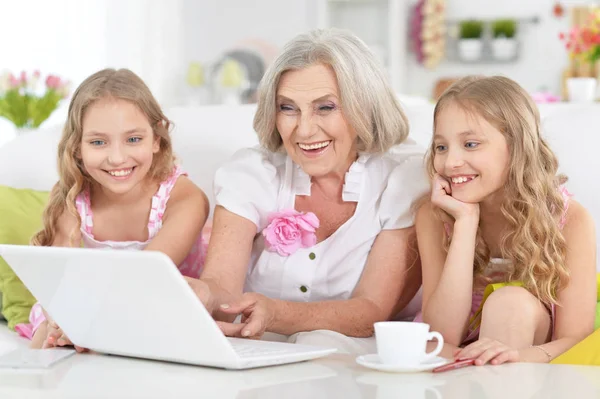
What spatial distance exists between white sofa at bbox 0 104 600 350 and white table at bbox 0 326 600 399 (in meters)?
0.90

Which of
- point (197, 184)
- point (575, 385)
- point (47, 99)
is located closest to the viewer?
point (575, 385)

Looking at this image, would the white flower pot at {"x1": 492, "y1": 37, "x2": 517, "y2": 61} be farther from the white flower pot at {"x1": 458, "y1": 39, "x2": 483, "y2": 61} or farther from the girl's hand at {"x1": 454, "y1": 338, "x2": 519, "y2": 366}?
the girl's hand at {"x1": 454, "y1": 338, "x2": 519, "y2": 366}

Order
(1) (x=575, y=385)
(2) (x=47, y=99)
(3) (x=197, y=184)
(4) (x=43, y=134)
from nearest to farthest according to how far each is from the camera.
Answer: (1) (x=575, y=385) < (3) (x=197, y=184) < (4) (x=43, y=134) < (2) (x=47, y=99)

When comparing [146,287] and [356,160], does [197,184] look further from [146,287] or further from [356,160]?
[146,287]

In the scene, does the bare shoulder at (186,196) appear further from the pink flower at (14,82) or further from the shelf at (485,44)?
the shelf at (485,44)

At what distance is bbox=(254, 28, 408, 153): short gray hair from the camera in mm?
1952

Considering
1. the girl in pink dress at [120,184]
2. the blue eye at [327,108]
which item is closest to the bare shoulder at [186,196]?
the girl in pink dress at [120,184]

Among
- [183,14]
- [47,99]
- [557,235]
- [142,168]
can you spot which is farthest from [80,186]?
[183,14]

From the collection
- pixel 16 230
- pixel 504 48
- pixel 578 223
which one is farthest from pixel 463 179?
pixel 504 48

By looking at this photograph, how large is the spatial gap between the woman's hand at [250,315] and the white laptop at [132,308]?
0.22 meters

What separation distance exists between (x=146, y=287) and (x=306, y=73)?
857mm

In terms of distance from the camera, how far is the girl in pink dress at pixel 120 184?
2.10 metres

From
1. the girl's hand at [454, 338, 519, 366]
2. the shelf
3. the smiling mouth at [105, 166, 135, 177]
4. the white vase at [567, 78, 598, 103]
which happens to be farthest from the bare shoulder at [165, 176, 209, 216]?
the shelf

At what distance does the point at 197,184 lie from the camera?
96.7 inches
